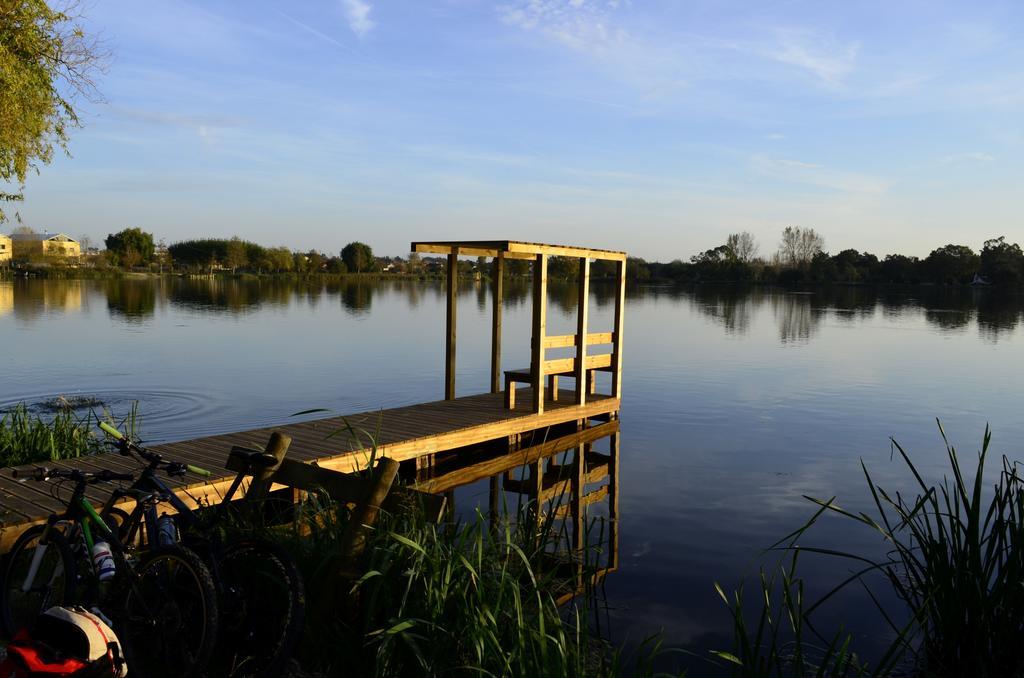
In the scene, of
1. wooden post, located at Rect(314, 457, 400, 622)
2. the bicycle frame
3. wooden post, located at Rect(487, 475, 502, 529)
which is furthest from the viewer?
wooden post, located at Rect(487, 475, 502, 529)

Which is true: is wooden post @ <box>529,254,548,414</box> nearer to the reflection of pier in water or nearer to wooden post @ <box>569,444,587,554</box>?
the reflection of pier in water

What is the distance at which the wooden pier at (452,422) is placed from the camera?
7527 mm

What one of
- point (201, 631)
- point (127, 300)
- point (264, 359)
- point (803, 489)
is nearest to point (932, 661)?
point (201, 631)

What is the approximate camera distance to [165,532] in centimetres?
407

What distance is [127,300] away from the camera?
53156 millimetres

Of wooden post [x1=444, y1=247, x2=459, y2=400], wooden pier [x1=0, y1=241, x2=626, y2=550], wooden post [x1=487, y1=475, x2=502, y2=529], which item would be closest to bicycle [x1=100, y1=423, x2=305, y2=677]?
wooden pier [x1=0, y1=241, x2=626, y2=550]

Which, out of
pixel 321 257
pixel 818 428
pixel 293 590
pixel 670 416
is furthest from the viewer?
pixel 321 257

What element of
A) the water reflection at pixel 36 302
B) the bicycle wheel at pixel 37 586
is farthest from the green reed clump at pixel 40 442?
the water reflection at pixel 36 302

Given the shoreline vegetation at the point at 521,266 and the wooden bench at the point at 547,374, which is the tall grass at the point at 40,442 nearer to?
the wooden bench at the point at 547,374

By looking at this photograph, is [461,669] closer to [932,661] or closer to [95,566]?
[95,566]

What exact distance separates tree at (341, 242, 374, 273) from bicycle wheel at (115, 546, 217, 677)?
125485 millimetres

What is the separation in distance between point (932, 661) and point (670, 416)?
1127cm

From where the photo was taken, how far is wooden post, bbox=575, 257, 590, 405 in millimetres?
12492

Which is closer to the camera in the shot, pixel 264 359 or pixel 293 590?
pixel 293 590
